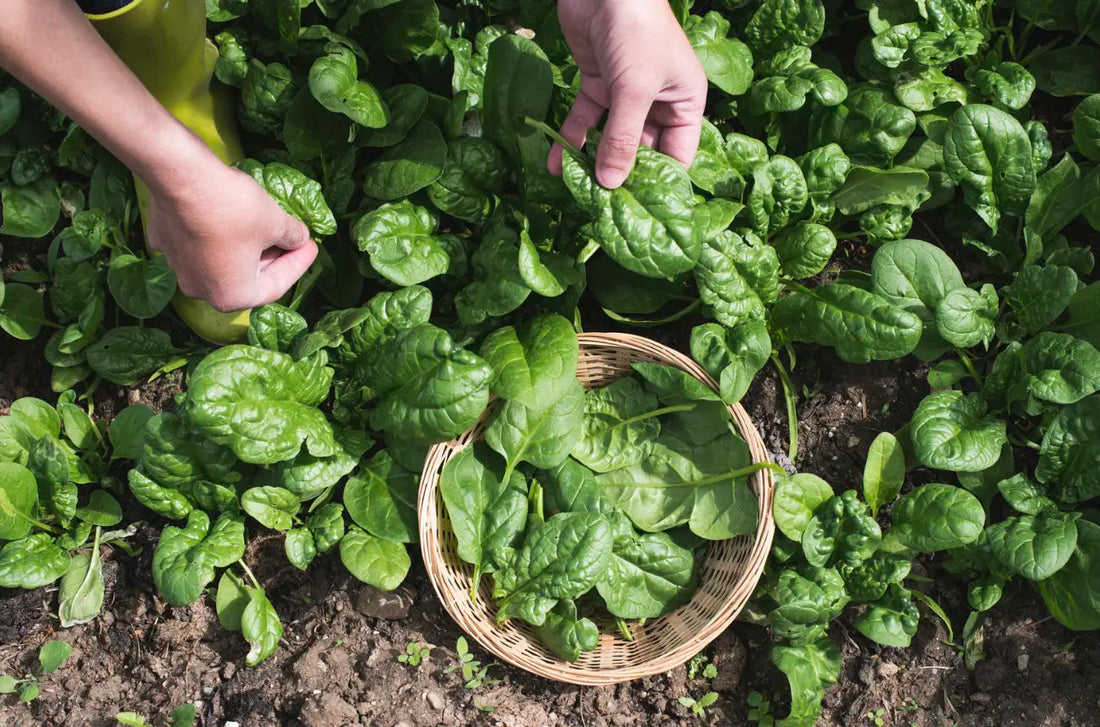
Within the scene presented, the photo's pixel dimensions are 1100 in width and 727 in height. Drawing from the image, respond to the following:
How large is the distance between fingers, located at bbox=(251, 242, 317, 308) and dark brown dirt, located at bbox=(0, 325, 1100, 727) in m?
0.73

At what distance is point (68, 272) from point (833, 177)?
210cm

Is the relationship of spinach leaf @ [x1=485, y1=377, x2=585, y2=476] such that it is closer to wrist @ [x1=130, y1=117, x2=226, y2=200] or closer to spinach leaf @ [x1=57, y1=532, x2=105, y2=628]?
wrist @ [x1=130, y1=117, x2=226, y2=200]

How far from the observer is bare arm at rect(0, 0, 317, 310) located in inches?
62.1

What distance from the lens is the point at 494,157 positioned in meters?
2.42

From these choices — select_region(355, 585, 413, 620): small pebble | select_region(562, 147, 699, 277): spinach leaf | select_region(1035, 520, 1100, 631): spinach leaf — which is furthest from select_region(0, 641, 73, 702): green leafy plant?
select_region(1035, 520, 1100, 631): spinach leaf

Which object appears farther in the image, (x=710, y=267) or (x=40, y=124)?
(x=40, y=124)

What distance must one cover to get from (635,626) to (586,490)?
1.37ft

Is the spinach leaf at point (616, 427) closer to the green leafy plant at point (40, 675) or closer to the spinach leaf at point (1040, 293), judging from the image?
the spinach leaf at point (1040, 293)

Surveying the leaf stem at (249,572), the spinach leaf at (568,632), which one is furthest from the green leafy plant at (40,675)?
the spinach leaf at (568,632)

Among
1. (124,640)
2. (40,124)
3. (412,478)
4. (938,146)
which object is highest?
(40,124)

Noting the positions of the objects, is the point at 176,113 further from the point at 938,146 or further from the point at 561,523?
the point at 938,146

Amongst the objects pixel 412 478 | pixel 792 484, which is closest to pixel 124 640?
pixel 412 478

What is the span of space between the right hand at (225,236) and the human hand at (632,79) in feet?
2.18

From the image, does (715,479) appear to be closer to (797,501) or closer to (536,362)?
(797,501)
